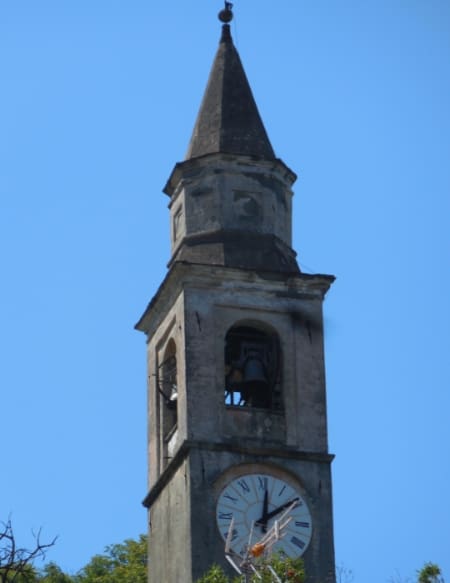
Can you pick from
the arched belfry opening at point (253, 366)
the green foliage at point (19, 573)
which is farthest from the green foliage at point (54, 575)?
the green foliage at point (19, 573)

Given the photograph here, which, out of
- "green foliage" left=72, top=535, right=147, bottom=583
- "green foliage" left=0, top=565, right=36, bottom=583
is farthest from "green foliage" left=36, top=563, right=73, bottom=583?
"green foliage" left=0, top=565, right=36, bottom=583

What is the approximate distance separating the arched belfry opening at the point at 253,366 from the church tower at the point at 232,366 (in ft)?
0.06

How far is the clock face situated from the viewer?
38906 mm

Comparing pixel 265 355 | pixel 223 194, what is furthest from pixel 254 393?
pixel 223 194

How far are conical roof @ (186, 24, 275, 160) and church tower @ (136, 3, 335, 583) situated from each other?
1.4 inches

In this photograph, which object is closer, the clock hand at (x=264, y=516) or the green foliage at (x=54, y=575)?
the clock hand at (x=264, y=516)

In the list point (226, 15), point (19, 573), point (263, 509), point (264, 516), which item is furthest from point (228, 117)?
point (19, 573)

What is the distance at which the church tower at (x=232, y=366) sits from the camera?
129 feet

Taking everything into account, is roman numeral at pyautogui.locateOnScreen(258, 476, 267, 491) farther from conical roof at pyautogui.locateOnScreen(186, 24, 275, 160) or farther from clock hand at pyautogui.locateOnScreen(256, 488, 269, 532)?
conical roof at pyautogui.locateOnScreen(186, 24, 275, 160)

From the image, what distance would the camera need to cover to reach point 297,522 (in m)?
39.4

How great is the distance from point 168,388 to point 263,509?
3.50 meters

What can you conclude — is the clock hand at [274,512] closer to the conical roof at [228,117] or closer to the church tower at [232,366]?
the church tower at [232,366]

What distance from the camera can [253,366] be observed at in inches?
1615

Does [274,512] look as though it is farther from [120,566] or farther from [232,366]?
[120,566]
